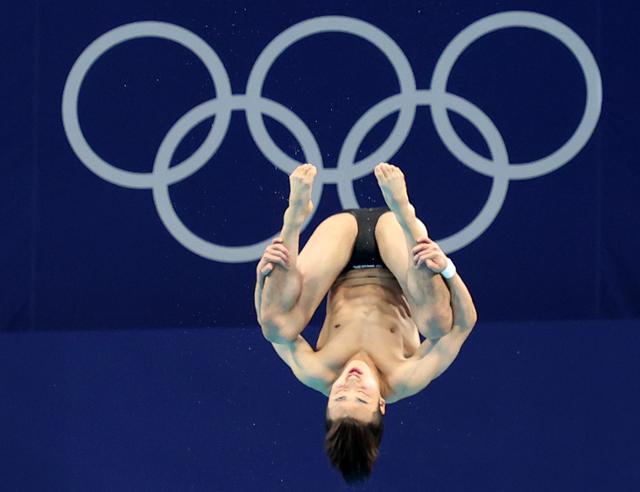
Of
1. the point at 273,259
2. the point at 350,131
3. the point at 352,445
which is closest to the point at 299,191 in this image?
the point at 273,259

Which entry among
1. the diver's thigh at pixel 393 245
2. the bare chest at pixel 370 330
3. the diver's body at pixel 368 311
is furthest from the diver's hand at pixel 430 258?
the bare chest at pixel 370 330

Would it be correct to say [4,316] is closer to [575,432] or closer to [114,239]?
[114,239]

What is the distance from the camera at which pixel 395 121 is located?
882 centimetres

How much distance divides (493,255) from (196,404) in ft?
6.16

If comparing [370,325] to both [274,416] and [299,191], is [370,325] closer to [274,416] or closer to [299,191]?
[299,191]

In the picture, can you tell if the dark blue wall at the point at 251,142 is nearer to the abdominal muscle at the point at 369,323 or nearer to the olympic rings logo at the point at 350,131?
the olympic rings logo at the point at 350,131

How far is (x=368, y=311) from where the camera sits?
6.85m

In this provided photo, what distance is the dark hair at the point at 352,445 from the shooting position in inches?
247

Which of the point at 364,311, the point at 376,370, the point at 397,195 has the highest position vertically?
the point at 397,195

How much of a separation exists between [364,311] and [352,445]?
782mm

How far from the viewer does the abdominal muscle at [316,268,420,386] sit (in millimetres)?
6676

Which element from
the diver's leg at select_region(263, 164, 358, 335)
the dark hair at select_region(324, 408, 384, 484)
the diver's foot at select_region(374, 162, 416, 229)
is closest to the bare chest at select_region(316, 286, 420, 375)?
the diver's leg at select_region(263, 164, 358, 335)

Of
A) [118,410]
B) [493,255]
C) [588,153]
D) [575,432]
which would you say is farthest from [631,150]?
[118,410]

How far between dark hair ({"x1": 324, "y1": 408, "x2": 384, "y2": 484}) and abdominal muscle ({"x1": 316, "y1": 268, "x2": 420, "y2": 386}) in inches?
15.3
